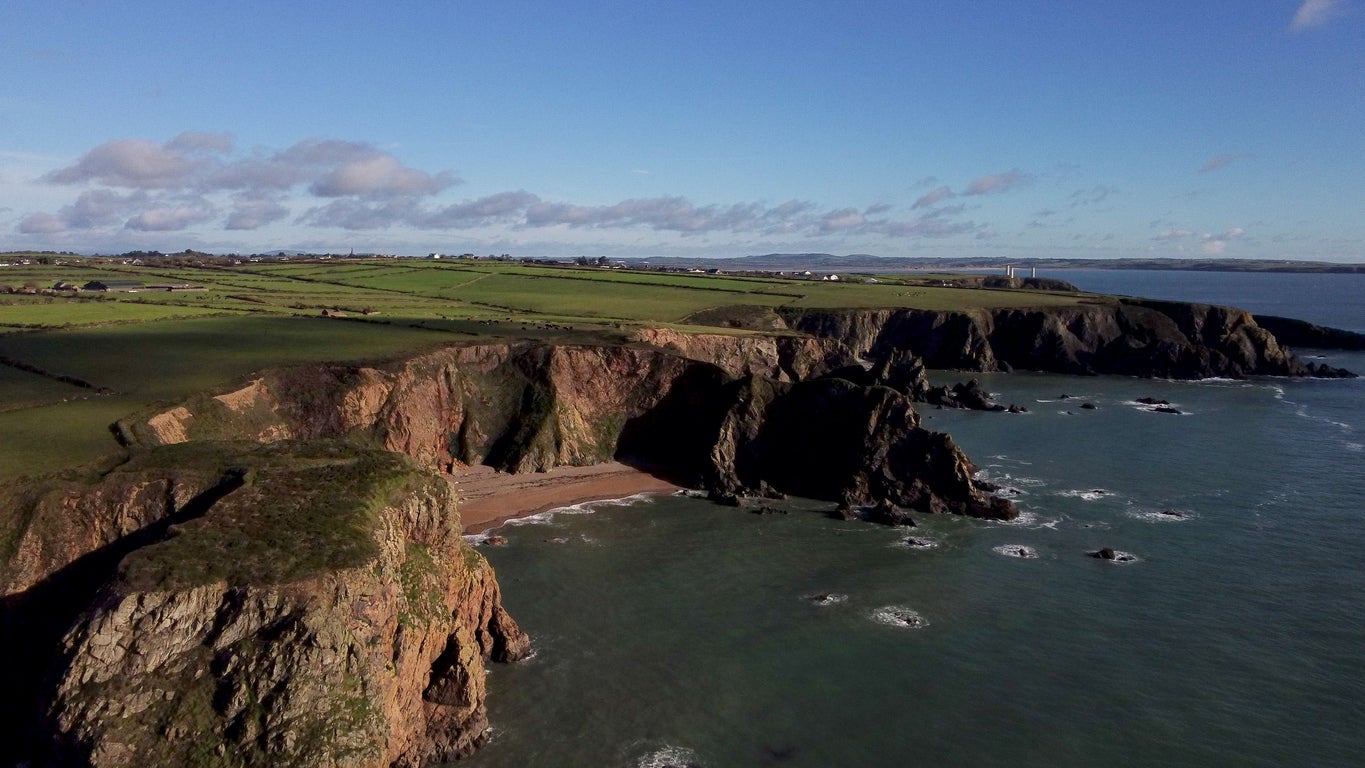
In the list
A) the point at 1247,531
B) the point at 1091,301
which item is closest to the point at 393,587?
the point at 1247,531

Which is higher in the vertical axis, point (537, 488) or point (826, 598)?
point (537, 488)

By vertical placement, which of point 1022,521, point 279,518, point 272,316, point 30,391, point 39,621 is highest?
point 272,316

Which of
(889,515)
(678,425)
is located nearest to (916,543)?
(889,515)

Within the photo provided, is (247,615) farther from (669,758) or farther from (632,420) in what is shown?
(632,420)

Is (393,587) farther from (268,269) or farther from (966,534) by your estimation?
(268,269)

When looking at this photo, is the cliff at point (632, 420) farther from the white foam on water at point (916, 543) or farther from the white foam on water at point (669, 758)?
the white foam on water at point (669, 758)

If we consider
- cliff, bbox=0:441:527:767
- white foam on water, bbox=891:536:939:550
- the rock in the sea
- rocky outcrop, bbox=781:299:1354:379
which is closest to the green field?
rocky outcrop, bbox=781:299:1354:379

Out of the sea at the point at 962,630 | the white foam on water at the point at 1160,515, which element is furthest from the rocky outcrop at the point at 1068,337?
the white foam on water at the point at 1160,515
